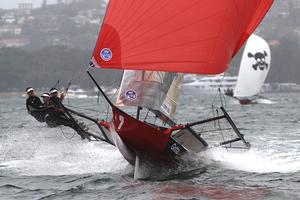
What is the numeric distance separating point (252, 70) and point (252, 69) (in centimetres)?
5

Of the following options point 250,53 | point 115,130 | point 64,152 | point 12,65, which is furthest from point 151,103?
point 12,65

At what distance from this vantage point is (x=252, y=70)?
121 ft

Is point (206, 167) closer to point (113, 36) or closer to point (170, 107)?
point (170, 107)

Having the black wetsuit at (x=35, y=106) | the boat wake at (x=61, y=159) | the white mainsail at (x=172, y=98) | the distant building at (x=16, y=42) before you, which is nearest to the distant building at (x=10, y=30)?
the distant building at (x=16, y=42)

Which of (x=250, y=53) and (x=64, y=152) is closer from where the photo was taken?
(x=64, y=152)

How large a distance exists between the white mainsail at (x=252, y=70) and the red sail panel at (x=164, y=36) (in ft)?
89.1

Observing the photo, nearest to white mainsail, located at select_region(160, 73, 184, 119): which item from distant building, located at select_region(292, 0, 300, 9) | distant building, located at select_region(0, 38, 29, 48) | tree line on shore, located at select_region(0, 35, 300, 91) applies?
tree line on shore, located at select_region(0, 35, 300, 91)

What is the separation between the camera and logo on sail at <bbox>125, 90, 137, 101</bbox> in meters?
10.6

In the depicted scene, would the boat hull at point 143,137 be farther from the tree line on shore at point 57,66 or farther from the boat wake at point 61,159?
the tree line on shore at point 57,66

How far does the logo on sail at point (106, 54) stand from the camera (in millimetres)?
9344

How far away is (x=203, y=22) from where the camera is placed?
955 cm

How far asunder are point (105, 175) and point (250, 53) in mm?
27274

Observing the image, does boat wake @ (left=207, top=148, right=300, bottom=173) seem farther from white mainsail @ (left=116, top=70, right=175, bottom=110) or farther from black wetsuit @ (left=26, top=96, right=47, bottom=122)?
black wetsuit @ (left=26, top=96, right=47, bottom=122)

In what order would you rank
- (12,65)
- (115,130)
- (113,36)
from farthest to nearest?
1. (12,65)
2. (115,130)
3. (113,36)
